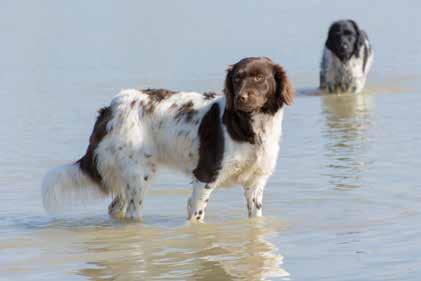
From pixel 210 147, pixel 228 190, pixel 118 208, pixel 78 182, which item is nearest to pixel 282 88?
pixel 210 147

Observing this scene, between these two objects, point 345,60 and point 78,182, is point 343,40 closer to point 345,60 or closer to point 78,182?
point 345,60

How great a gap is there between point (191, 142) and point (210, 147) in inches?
10.1

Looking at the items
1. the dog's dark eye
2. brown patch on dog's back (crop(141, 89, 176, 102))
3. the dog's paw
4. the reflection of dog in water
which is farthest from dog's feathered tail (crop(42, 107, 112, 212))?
the dog's dark eye

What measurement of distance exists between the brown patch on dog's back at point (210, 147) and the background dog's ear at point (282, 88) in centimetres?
55

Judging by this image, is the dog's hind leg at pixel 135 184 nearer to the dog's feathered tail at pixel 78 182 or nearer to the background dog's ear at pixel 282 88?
the dog's feathered tail at pixel 78 182

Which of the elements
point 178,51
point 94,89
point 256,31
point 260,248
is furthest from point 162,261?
point 256,31

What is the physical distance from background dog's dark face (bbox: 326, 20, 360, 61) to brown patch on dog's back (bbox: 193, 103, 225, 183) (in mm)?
9315

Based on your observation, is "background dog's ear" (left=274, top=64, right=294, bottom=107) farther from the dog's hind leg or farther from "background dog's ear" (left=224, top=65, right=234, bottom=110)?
the dog's hind leg

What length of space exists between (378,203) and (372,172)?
1339mm

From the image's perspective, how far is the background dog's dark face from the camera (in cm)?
1809

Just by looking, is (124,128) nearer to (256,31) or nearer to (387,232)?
(387,232)

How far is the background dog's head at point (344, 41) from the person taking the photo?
712 inches

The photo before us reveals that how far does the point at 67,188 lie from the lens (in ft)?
31.5

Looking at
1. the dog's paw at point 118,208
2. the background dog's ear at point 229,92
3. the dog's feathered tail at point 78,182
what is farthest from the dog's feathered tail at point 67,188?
the background dog's ear at point 229,92
